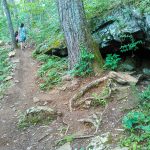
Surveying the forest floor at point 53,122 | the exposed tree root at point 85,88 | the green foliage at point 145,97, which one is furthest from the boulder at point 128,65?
the green foliage at point 145,97

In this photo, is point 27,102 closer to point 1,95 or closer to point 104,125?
point 1,95

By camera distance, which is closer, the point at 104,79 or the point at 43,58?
the point at 104,79

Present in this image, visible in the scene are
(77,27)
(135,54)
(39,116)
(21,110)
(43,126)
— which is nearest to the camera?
(43,126)

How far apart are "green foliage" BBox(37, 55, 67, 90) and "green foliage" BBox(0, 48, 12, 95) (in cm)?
152

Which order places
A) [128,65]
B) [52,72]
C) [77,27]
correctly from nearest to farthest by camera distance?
[77,27] < [128,65] < [52,72]

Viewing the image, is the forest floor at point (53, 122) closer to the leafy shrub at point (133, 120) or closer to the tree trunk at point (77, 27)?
the leafy shrub at point (133, 120)

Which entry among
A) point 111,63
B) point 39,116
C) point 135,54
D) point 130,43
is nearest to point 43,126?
point 39,116

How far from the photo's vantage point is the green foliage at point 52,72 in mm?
9680

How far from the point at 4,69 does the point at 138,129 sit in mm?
9241

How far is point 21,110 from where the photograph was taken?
8570 millimetres

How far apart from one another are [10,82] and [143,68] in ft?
17.8

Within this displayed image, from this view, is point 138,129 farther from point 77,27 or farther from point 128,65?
point 77,27

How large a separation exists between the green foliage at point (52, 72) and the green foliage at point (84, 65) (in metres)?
0.91

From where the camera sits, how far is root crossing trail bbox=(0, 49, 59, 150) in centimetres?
662
